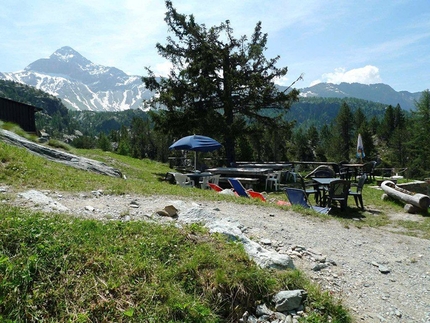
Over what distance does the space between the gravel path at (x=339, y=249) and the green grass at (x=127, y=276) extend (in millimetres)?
597

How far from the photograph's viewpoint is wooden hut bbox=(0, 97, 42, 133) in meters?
19.6

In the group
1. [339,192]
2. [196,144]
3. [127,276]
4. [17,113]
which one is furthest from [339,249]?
[17,113]

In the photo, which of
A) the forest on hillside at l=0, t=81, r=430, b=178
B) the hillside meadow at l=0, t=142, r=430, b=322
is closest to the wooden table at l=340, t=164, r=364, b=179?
the forest on hillside at l=0, t=81, r=430, b=178

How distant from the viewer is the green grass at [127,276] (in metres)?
2.82

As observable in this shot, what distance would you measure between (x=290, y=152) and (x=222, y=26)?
68.2 meters

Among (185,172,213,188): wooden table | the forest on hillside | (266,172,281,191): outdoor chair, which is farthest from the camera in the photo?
the forest on hillside

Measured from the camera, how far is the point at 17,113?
2073 cm

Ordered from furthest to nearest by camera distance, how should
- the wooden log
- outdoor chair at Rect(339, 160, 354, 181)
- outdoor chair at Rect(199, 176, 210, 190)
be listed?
outdoor chair at Rect(339, 160, 354, 181)
outdoor chair at Rect(199, 176, 210, 190)
the wooden log

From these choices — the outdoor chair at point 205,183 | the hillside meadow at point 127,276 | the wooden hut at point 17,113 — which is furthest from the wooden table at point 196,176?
the wooden hut at point 17,113

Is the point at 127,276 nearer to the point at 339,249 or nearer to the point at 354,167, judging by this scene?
the point at 339,249

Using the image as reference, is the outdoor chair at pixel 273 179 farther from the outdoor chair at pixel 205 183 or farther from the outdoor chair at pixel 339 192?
the outdoor chair at pixel 339 192

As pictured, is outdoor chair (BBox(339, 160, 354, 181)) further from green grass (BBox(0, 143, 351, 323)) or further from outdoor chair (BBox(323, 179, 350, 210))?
green grass (BBox(0, 143, 351, 323))

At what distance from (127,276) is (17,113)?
21.8 m

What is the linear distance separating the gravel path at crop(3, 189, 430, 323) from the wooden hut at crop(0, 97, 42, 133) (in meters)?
16.6
